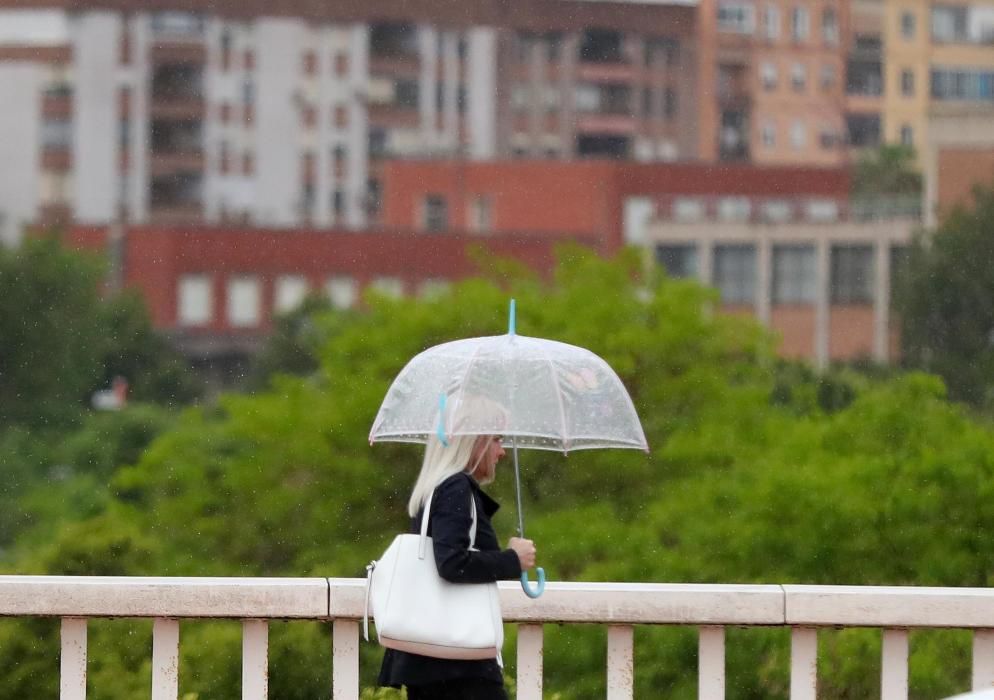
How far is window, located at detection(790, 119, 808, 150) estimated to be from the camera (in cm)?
10625

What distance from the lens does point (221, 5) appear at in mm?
95062

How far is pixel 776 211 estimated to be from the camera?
85562mm

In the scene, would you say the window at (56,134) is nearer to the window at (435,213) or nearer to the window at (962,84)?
the window at (435,213)

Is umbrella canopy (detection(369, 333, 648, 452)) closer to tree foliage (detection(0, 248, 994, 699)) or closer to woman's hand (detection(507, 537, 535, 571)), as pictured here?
woman's hand (detection(507, 537, 535, 571))

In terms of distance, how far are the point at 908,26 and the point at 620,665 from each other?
107 metres

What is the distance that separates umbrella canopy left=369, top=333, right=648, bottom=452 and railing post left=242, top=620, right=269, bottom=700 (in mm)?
561

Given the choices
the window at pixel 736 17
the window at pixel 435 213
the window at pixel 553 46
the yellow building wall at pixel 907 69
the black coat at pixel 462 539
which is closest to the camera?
the black coat at pixel 462 539

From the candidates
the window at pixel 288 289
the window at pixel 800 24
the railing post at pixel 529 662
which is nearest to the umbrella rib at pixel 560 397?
the railing post at pixel 529 662

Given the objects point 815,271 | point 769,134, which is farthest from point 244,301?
point 769,134

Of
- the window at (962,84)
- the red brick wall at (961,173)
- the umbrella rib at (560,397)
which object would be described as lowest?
the umbrella rib at (560,397)

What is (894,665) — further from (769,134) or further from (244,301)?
(769,134)

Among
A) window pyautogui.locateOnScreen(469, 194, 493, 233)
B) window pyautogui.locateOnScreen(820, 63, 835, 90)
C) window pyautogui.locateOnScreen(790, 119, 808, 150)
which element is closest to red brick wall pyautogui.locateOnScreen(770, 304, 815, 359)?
window pyautogui.locateOnScreen(469, 194, 493, 233)

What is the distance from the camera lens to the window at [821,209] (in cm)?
8200

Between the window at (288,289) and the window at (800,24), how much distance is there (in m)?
42.1
